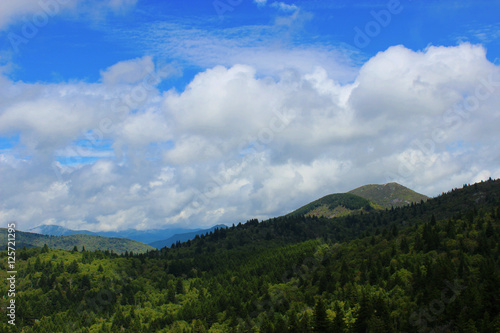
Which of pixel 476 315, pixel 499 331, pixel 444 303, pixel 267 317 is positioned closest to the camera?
pixel 499 331

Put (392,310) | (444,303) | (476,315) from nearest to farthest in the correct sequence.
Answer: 1. (476,315)
2. (444,303)
3. (392,310)

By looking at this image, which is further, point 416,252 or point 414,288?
point 416,252

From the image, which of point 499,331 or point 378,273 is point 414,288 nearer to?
point 378,273

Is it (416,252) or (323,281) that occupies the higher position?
(416,252)

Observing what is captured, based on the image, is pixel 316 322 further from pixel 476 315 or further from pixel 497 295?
pixel 497 295

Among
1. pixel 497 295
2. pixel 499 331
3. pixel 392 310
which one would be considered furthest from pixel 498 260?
pixel 499 331

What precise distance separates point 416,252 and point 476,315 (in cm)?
8582

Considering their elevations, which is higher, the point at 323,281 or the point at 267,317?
the point at 323,281

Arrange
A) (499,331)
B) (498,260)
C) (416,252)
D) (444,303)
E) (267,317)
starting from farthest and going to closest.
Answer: (416,252) → (267,317) → (498,260) → (444,303) → (499,331)

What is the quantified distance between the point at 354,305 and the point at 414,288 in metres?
25.4

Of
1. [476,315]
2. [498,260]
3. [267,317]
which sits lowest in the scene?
[267,317]

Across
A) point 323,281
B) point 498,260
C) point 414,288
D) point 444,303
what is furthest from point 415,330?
point 323,281

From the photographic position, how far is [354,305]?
157 meters

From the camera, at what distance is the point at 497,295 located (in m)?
115
